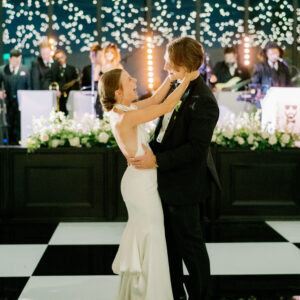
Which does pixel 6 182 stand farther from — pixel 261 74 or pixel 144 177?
pixel 261 74

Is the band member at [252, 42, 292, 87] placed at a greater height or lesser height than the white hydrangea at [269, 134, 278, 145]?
greater

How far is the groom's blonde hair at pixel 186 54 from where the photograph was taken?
1.93 meters

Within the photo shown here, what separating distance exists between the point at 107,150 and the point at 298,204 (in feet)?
4.87

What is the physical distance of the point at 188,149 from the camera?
1931mm

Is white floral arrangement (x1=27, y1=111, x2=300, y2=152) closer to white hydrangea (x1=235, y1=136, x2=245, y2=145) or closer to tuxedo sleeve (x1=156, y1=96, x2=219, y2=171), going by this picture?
white hydrangea (x1=235, y1=136, x2=245, y2=145)

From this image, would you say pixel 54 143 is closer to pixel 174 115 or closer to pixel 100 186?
pixel 100 186

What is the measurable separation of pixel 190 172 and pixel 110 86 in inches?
18.0

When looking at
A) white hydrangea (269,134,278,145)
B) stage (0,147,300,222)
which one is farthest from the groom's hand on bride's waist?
white hydrangea (269,134,278,145)

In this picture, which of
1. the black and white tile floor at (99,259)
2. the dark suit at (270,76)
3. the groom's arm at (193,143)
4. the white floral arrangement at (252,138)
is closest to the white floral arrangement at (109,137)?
the white floral arrangement at (252,138)

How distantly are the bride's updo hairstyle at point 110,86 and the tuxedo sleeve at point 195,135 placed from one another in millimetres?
288

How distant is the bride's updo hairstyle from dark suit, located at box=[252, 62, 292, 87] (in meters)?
5.10

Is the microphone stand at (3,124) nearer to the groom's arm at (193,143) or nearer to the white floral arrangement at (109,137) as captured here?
the white floral arrangement at (109,137)

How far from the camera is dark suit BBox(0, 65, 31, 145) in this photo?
724 cm

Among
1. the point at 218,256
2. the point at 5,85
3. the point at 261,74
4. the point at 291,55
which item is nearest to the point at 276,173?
the point at 218,256
